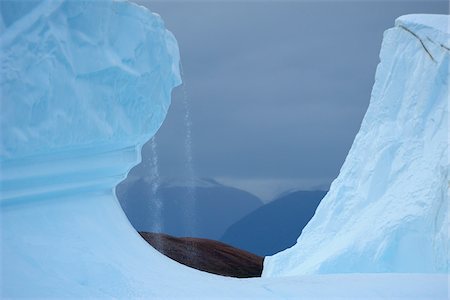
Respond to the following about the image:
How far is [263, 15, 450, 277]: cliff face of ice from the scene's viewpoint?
31.7 feet

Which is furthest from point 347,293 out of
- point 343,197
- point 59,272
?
point 343,197

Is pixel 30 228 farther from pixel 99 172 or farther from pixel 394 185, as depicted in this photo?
pixel 394 185

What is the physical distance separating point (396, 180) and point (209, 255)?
1016 centimetres

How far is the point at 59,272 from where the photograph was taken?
4.63 meters

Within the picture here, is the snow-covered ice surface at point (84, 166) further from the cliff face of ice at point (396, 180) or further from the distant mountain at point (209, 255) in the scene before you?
the distant mountain at point (209, 255)

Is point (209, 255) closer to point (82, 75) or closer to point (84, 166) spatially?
point (84, 166)

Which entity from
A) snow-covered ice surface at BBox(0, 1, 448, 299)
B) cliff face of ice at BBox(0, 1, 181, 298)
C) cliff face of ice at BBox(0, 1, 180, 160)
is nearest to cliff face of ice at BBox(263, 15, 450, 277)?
snow-covered ice surface at BBox(0, 1, 448, 299)

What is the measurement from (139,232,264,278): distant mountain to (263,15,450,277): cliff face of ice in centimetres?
635

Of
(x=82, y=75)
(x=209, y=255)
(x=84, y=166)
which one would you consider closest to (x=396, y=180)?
(x=84, y=166)

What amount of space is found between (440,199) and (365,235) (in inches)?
58.9

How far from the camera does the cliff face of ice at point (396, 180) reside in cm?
967

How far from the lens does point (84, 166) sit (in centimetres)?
571

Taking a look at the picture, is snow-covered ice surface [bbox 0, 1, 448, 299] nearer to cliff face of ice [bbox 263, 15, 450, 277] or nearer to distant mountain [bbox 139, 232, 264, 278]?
cliff face of ice [bbox 263, 15, 450, 277]

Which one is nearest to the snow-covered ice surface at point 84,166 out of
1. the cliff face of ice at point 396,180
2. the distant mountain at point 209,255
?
the cliff face of ice at point 396,180
